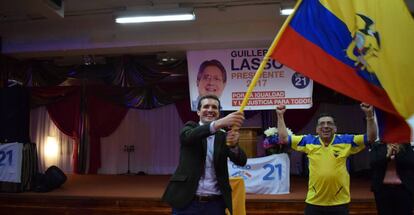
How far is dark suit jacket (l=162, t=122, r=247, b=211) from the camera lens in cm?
229

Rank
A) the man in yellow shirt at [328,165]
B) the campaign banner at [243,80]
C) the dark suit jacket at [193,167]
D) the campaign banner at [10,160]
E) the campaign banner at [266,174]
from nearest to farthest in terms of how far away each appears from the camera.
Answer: the dark suit jacket at [193,167] < the man in yellow shirt at [328,165] < the campaign banner at [266,174] < the campaign banner at [10,160] < the campaign banner at [243,80]

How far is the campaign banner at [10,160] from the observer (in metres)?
6.58

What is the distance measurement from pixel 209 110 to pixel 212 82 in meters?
4.77

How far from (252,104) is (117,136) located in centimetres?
598

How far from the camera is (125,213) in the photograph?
5648 mm

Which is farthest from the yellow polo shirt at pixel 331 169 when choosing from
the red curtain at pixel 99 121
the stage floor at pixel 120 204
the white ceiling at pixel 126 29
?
the red curtain at pixel 99 121

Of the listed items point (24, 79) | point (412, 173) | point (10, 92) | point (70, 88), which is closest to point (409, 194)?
point (412, 173)

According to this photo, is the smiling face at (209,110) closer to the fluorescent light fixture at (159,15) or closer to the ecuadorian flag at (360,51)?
the ecuadorian flag at (360,51)

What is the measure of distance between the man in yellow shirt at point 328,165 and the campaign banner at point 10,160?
521 centimetres

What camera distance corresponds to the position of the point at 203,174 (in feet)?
7.75

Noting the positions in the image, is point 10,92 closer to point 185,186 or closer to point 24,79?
point 24,79

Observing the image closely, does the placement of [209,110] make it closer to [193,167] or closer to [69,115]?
[193,167]

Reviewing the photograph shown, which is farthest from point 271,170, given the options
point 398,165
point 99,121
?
point 99,121

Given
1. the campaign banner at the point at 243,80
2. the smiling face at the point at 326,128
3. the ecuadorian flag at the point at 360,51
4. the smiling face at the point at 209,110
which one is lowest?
the smiling face at the point at 326,128
